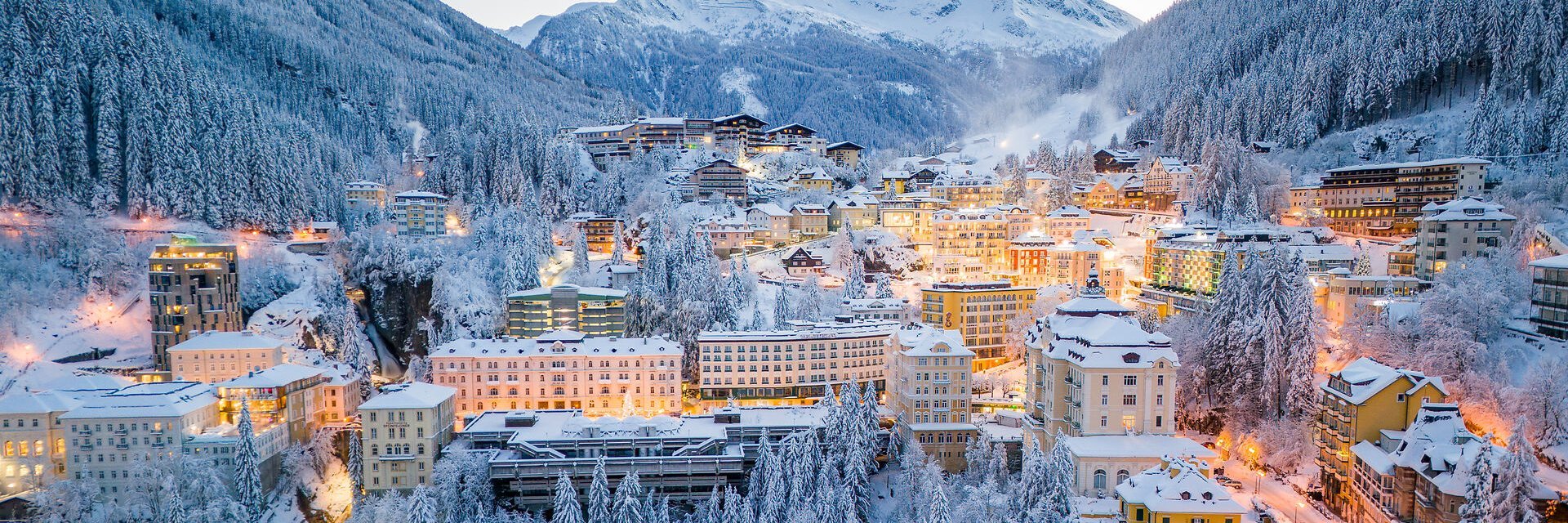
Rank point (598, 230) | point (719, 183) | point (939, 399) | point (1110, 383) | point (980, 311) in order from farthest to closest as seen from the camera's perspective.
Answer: point (719, 183)
point (598, 230)
point (980, 311)
point (939, 399)
point (1110, 383)

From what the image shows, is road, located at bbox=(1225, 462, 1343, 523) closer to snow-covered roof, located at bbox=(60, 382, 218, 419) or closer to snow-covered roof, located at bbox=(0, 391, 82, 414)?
snow-covered roof, located at bbox=(60, 382, 218, 419)

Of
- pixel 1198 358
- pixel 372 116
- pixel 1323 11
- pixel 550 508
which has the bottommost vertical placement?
pixel 550 508

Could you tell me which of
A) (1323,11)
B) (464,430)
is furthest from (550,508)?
(1323,11)

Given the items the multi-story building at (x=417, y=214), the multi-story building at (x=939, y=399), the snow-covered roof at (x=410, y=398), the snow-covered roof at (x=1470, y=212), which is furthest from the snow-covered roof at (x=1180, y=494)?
the multi-story building at (x=417, y=214)

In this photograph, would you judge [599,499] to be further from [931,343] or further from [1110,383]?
[1110,383]

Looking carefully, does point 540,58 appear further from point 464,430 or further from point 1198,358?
point 1198,358

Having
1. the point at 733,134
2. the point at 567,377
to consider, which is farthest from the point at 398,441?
the point at 733,134
